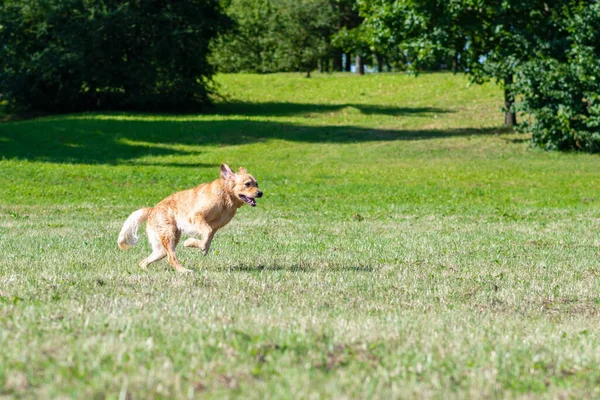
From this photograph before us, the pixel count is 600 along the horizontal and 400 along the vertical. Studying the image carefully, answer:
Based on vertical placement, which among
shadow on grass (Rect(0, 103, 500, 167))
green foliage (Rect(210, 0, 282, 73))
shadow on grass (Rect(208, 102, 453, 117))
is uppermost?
green foliage (Rect(210, 0, 282, 73))

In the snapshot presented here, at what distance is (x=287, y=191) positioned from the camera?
82.5ft

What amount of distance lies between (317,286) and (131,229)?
271cm

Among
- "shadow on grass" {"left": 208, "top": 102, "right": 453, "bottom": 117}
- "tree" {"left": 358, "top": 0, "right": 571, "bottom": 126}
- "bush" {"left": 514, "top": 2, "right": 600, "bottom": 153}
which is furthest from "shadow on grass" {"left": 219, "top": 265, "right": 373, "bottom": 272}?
"shadow on grass" {"left": 208, "top": 102, "right": 453, "bottom": 117}

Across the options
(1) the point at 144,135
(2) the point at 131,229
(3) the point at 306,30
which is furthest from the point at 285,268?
(3) the point at 306,30

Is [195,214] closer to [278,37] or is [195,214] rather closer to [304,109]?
[304,109]

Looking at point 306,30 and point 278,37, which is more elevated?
point 306,30

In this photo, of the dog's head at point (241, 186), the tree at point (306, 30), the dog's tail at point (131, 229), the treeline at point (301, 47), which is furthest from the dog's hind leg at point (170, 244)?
the tree at point (306, 30)

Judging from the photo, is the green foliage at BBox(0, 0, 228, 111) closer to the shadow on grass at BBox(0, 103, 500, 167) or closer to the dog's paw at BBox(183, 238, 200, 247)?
the shadow on grass at BBox(0, 103, 500, 167)

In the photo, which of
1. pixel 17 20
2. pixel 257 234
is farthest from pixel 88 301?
pixel 17 20

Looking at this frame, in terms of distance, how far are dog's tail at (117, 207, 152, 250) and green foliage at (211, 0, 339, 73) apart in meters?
53.1

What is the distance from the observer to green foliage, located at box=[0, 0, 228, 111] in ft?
156

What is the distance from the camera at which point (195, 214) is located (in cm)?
1080

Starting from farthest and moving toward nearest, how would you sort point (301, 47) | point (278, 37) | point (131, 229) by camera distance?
point (278, 37), point (301, 47), point (131, 229)

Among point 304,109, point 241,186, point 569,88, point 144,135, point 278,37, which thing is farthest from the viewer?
point 278,37
